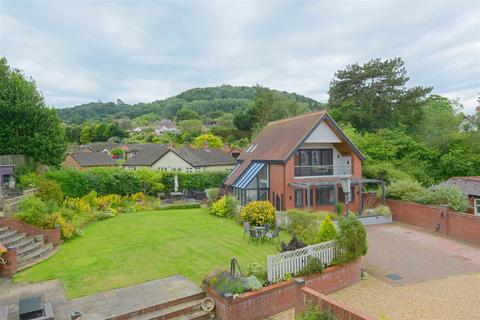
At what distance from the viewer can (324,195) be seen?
2494 cm

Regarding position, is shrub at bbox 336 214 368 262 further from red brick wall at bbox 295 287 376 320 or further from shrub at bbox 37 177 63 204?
shrub at bbox 37 177 63 204

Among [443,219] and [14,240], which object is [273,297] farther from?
[443,219]

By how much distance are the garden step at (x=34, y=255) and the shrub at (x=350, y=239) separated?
12613 millimetres

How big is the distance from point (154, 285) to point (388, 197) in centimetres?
1986

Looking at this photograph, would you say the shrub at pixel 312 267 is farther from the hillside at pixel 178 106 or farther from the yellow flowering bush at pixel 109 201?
the hillside at pixel 178 106

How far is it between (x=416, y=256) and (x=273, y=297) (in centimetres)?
892

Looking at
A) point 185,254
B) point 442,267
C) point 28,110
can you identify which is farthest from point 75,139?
point 442,267

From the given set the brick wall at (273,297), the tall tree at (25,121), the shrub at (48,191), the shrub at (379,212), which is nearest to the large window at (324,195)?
the shrub at (379,212)

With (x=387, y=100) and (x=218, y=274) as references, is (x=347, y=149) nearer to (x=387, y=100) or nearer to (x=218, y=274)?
(x=387, y=100)

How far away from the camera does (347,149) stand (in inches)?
1024

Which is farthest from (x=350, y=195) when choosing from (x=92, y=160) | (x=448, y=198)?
(x=92, y=160)

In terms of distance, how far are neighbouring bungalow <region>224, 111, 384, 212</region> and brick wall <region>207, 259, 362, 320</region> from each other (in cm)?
1186

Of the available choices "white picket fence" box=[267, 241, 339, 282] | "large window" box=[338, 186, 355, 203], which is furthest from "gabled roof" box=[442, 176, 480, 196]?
"white picket fence" box=[267, 241, 339, 282]

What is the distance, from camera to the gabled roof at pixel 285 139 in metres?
23.9
